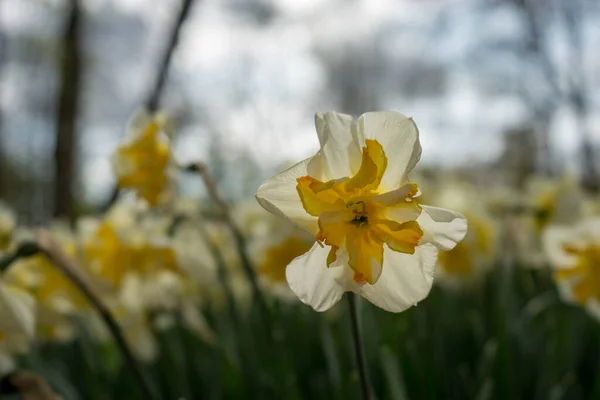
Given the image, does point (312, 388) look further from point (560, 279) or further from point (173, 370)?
point (560, 279)

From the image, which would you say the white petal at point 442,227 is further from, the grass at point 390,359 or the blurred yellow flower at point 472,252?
the blurred yellow flower at point 472,252

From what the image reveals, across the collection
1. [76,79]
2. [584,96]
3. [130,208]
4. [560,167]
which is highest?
[76,79]

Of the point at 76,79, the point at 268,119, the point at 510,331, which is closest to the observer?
the point at 510,331

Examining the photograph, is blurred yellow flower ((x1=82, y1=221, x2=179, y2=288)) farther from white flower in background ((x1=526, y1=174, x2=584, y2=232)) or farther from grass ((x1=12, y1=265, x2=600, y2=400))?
white flower in background ((x1=526, y1=174, x2=584, y2=232))

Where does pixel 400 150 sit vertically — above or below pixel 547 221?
above

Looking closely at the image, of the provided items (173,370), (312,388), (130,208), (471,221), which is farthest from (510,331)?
(130,208)

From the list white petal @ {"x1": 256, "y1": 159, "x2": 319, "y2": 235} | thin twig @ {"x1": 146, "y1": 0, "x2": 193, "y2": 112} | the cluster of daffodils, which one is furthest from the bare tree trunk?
white petal @ {"x1": 256, "y1": 159, "x2": 319, "y2": 235}

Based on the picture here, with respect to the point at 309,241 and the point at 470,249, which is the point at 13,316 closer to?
the point at 309,241
